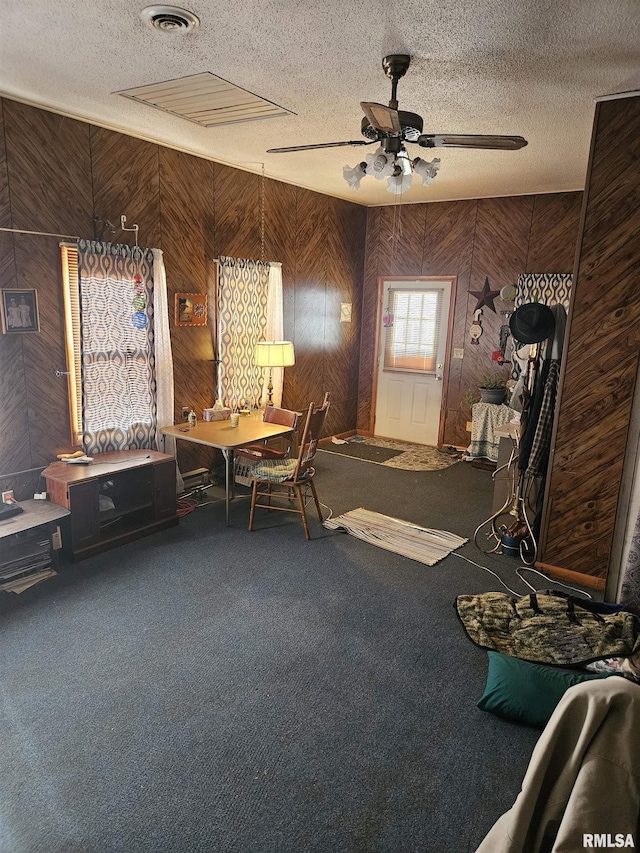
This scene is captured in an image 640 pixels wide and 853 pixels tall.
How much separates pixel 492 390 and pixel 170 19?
4.84 metres

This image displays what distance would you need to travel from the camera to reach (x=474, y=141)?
270cm

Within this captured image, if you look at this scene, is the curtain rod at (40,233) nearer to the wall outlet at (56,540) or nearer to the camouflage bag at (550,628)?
the wall outlet at (56,540)

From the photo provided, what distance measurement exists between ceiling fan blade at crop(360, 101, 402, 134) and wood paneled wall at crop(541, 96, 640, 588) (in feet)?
4.86

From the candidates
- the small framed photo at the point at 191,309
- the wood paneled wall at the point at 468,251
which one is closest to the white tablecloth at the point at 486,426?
the wood paneled wall at the point at 468,251

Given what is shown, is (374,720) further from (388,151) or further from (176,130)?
(176,130)

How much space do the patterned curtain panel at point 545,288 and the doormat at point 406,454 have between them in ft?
6.56

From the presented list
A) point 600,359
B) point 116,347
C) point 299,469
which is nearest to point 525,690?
point 600,359

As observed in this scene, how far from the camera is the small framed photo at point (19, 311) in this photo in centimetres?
374

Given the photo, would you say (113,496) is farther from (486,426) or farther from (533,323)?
(486,426)

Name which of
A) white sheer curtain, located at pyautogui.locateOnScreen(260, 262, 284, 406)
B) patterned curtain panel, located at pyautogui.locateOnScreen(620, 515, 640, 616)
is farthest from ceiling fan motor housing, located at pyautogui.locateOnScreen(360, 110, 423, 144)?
white sheer curtain, located at pyautogui.locateOnScreen(260, 262, 284, 406)

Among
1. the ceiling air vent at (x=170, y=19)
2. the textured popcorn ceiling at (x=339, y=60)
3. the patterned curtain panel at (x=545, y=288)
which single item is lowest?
the patterned curtain panel at (x=545, y=288)

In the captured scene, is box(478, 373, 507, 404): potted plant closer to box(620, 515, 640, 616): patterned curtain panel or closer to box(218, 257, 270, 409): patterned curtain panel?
box(218, 257, 270, 409): patterned curtain panel

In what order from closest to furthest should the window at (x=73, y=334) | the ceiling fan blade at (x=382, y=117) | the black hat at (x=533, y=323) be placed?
the ceiling fan blade at (x=382, y=117), the black hat at (x=533, y=323), the window at (x=73, y=334)

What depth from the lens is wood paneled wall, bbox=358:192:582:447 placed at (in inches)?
240
